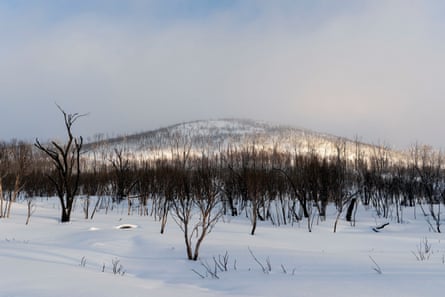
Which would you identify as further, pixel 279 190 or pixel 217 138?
pixel 217 138

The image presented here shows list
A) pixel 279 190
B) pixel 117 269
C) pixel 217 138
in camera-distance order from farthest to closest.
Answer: pixel 217 138
pixel 279 190
pixel 117 269

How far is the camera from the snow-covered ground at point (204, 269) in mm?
3807

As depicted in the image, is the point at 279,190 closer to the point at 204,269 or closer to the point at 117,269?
the point at 204,269

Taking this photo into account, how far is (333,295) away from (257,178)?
9.01 meters

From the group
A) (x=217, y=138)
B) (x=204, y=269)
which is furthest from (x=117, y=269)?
(x=217, y=138)

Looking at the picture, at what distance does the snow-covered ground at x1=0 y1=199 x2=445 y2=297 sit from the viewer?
150 inches

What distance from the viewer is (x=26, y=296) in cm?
352

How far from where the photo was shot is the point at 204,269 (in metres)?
5.98

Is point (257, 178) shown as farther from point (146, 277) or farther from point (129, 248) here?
point (146, 277)

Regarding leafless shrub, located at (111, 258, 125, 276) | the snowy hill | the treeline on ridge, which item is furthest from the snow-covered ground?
the snowy hill

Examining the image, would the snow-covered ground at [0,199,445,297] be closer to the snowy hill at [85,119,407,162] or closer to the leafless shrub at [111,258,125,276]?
the leafless shrub at [111,258,125,276]

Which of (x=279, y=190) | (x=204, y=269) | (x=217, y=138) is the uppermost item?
(x=217, y=138)

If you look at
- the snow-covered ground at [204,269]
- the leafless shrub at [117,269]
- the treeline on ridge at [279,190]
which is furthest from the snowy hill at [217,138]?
the leafless shrub at [117,269]

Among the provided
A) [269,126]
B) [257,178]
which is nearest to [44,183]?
[257,178]
